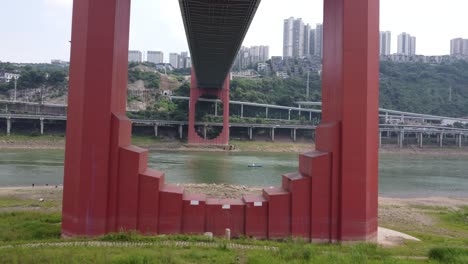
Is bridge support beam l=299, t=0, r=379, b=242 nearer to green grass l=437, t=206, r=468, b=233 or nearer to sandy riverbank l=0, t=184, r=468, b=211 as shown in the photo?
green grass l=437, t=206, r=468, b=233

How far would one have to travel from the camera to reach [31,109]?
6719 centimetres

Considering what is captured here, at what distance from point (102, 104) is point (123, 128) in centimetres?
76

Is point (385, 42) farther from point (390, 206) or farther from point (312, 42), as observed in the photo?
point (390, 206)

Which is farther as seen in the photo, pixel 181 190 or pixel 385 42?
pixel 385 42

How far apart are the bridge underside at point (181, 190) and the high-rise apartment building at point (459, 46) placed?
169007 mm

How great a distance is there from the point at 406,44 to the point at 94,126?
17075 centimetres

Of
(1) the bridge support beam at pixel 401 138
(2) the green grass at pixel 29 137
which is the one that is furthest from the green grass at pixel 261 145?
(2) the green grass at pixel 29 137

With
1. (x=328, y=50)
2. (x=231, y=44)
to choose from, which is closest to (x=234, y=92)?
(x=231, y=44)

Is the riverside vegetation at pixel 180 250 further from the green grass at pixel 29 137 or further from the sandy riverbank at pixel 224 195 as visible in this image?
the green grass at pixel 29 137

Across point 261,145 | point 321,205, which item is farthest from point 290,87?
point 321,205

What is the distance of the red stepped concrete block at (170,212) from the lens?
30.3ft

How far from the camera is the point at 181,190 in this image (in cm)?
965

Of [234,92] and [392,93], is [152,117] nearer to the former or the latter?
[234,92]

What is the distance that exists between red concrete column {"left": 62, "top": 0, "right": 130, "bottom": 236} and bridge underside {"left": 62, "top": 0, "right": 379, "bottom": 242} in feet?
0.07
